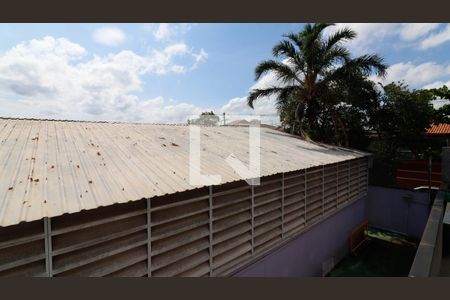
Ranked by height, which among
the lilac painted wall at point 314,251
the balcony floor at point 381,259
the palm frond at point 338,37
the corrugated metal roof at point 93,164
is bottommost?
the balcony floor at point 381,259

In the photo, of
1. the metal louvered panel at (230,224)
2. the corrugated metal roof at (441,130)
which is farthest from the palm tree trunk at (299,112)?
the corrugated metal roof at (441,130)

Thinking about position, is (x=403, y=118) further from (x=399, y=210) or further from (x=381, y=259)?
(x=381, y=259)

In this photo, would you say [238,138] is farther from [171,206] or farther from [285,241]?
[171,206]

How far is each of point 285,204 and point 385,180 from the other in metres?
10.8

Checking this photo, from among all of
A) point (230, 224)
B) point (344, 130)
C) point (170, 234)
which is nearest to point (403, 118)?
point (344, 130)

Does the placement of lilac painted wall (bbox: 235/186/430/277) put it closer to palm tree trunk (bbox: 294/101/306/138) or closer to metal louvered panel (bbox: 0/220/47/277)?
metal louvered panel (bbox: 0/220/47/277)

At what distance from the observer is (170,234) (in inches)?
168

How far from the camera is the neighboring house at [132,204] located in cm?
309

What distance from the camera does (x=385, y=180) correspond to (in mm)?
14641

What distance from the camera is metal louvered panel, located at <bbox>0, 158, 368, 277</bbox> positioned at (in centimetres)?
310

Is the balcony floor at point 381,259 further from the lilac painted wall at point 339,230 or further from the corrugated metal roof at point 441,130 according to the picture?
the corrugated metal roof at point 441,130

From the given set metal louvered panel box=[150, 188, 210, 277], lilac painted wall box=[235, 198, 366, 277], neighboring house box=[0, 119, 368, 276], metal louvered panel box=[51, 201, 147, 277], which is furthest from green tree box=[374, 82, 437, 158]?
metal louvered panel box=[51, 201, 147, 277]

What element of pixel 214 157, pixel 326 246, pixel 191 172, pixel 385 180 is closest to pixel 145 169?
pixel 191 172

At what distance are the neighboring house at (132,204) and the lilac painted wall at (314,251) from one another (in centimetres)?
22
